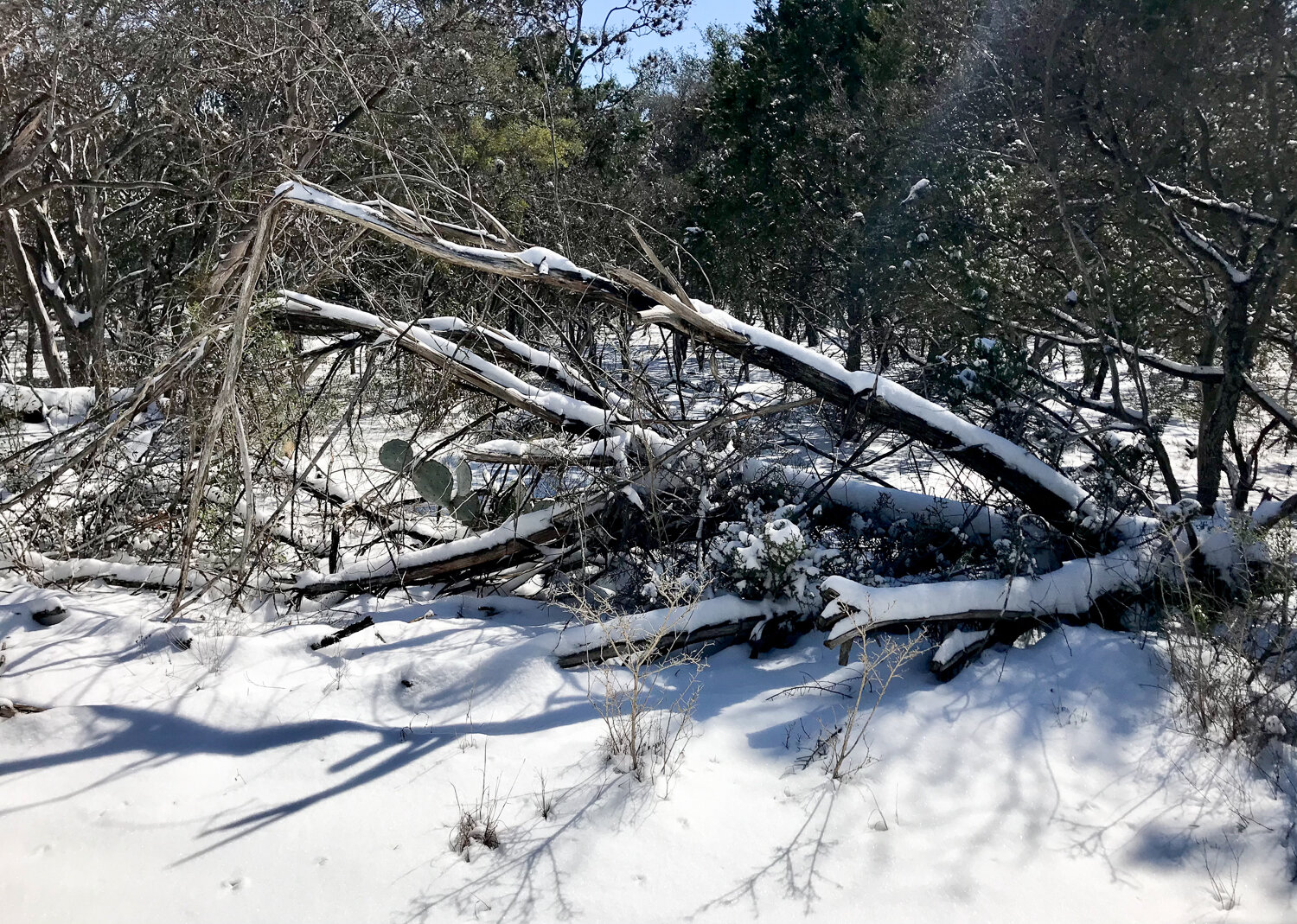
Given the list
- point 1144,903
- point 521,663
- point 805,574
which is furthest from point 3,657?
point 1144,903

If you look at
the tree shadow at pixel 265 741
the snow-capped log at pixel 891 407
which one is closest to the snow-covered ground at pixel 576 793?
the tree shadow at pixel 265 741

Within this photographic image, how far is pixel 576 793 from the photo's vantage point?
3.33 metres

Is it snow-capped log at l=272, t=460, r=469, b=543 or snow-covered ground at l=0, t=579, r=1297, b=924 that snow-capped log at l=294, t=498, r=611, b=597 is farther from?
snow-covered ground at l=0, t=579, r=1297, b=924

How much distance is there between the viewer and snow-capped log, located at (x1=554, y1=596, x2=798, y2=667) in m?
4.19

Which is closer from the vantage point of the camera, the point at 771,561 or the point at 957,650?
the point at 957,650

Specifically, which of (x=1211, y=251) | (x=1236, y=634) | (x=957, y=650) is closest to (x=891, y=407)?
(x=957, y=650)

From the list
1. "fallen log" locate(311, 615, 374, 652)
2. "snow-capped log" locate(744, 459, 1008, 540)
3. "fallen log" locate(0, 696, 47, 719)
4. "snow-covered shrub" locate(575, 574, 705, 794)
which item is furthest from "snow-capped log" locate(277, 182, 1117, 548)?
"fallen log" locate(0, 696, 47, 719)

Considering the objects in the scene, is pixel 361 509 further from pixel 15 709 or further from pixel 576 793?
pixel 576 793

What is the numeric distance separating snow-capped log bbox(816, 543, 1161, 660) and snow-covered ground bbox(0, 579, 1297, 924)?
19 cm

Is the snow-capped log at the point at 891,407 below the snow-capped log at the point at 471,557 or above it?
above

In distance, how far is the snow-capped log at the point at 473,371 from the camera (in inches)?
191

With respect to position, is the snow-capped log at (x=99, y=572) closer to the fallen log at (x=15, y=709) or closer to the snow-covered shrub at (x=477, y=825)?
the fallen log at (x=15, y=709)

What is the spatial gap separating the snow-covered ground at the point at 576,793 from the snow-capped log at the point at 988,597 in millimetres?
185

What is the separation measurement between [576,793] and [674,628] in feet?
3.65
